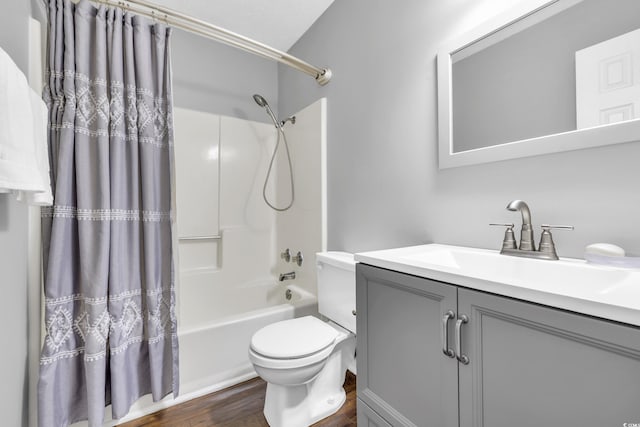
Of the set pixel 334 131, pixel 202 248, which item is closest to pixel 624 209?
pixel 334 131

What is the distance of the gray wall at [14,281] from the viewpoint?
856 millimetres

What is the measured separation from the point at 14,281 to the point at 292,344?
3.40 feet

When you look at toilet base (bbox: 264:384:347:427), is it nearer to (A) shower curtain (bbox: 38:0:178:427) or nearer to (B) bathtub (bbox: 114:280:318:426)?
(B) bathtub (bbox: 114:280:318:426)

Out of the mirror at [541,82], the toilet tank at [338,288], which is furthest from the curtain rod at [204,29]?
the toilet tank at [338,288]

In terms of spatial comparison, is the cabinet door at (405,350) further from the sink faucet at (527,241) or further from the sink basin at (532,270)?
the sink faucet at (527,241)

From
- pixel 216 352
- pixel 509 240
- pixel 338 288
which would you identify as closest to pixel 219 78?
pixel 338 288

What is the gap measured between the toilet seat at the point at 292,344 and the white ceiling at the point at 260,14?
6.60ft

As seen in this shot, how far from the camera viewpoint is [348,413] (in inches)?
55.5

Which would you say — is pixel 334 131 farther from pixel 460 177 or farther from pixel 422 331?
pixel 422 331

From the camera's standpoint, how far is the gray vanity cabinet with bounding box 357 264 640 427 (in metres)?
0.45

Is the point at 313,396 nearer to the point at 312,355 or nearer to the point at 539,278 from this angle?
the point at 312,355

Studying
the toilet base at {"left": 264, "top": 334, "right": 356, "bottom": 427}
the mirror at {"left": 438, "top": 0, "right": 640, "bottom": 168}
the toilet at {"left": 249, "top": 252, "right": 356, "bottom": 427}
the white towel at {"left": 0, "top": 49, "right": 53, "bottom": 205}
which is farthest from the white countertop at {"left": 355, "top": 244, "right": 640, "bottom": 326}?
the white towel at {"left": 0, "top": 49, "right": 53, "bottom": 205}

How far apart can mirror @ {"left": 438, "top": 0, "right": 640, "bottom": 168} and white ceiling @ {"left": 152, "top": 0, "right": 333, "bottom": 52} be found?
120cm

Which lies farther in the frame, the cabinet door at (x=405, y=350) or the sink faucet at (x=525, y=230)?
the sink faucet at (x=525, y=230)
